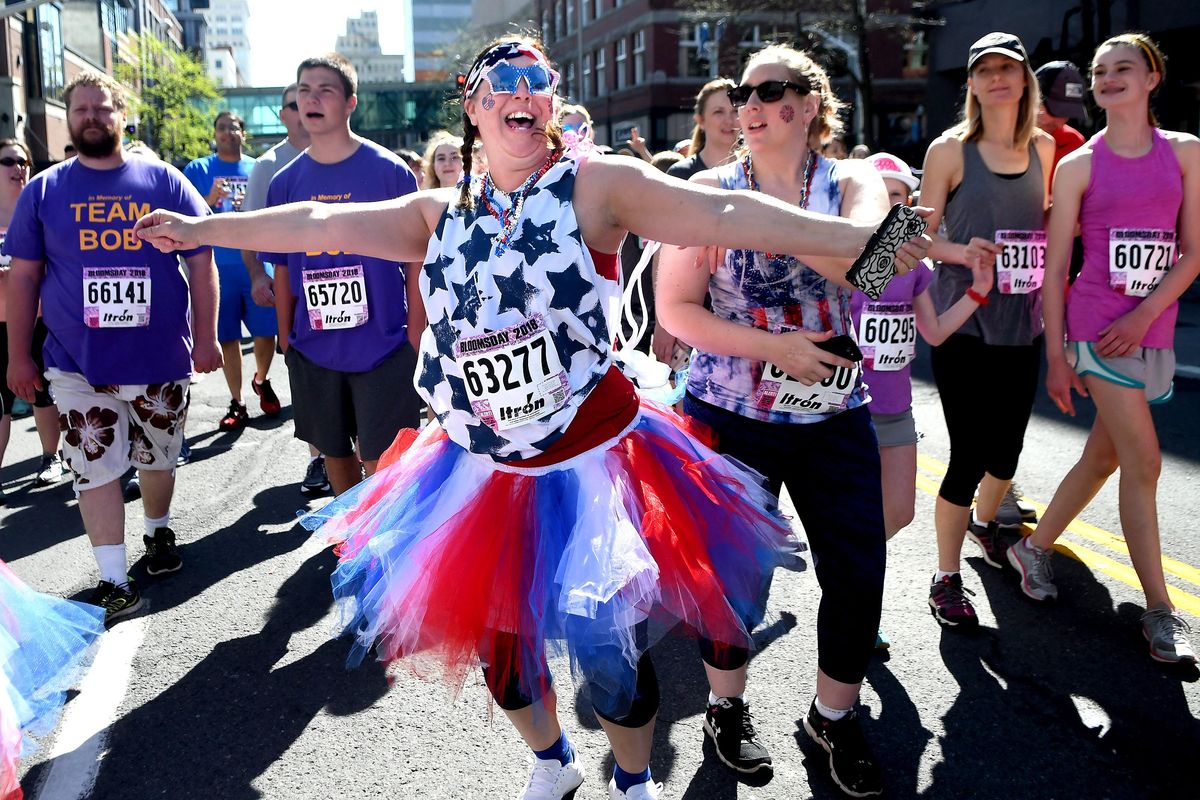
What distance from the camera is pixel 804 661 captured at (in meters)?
3.92

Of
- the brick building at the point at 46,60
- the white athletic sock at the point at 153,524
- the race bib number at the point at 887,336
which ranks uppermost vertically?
the brick building at the point at 46,60

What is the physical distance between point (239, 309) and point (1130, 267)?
7.02 meters

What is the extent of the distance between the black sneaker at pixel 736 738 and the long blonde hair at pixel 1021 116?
2.50 meters

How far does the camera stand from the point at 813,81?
3053 mm

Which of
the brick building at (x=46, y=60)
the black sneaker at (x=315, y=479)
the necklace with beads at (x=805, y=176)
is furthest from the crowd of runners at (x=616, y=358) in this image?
the brick building at (x=46, y=60)

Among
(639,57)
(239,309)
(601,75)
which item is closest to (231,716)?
(239,309)

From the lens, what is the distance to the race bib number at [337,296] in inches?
184

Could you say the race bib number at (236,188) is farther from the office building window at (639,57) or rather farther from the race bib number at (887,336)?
the office building window at (639,57)

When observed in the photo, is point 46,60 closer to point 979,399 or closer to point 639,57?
point 639,57

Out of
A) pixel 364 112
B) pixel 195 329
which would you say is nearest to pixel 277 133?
pixel 364 112

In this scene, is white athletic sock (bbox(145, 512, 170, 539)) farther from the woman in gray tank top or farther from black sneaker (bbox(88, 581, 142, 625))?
the woman in gray tank top

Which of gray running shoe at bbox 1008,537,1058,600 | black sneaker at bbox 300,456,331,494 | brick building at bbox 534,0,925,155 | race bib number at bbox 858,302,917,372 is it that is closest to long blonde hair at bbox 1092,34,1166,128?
race bib number at bbox 858,302,917,372

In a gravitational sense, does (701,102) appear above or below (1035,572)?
above

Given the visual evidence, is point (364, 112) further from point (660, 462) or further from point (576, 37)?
→ point (660, 462)
